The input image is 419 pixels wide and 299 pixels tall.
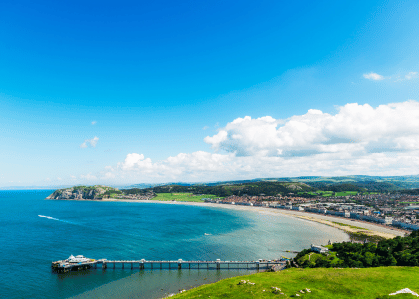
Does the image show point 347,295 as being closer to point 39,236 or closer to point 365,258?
point 365,258

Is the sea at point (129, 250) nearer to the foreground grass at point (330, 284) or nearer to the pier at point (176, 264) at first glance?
the pier at point (176, 264)

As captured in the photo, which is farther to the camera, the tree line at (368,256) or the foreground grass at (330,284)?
the tree line at (368,256)

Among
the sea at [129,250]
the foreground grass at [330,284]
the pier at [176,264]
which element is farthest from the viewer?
the pier at [176,264]

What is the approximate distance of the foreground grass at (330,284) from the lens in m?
40.0

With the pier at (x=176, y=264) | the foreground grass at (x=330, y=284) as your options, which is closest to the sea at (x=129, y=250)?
the pier at (x=176, y=264)

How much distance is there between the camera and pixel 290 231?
403 ft

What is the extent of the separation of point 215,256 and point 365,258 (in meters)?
43.5

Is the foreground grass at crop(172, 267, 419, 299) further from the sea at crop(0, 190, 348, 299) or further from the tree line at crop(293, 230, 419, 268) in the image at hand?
the sea at crop(0, 190, 348, 299)

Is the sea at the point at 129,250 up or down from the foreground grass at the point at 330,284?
down

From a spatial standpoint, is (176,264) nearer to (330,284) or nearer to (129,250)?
(129,250)

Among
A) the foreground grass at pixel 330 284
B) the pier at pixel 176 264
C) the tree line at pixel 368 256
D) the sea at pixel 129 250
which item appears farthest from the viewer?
the pier at pixel 176 264

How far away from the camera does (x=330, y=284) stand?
43.9m

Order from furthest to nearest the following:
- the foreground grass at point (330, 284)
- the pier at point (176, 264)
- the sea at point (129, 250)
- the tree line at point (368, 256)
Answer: the pier at point (176, 264)
the sea at point (129, 250)
the tree line at point (368, 256)
the foreground grass at point (330, 284)

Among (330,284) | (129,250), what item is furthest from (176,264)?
(330,284)
